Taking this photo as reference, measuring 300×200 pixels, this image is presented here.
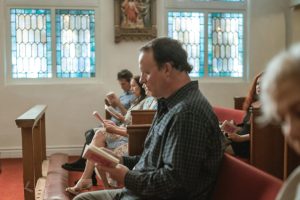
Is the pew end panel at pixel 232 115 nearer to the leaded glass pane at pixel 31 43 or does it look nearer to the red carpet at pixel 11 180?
the red carpet at pixel 11 180

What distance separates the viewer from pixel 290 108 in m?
0.89

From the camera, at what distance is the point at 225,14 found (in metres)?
6.94

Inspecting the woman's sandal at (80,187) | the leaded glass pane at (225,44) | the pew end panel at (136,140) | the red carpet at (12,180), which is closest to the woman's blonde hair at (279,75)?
the pew end panel at (136,140)

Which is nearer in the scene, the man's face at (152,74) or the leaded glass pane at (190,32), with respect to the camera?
the man's face at (152,74)

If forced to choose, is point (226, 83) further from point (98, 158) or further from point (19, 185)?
point (98, 158)

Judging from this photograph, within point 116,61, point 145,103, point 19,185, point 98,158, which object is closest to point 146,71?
point 98,158

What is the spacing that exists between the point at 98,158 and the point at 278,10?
18.6 ft

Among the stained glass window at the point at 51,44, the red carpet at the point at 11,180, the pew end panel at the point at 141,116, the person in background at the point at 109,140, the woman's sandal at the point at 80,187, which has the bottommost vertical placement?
the red carpet at the point at 11,180

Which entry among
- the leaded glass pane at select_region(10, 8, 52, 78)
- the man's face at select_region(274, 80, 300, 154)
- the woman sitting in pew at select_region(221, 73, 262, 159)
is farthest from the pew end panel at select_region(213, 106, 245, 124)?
the man's face at select_region(274, 80, 300, 154)

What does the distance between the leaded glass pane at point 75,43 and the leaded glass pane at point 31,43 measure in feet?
0.54

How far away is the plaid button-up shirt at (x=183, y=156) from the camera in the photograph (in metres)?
1.79

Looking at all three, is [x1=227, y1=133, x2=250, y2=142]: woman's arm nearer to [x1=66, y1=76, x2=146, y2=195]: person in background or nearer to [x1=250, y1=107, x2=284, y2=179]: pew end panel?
[x1=250, y1=107, x2=284, y2=179]: pew end panel

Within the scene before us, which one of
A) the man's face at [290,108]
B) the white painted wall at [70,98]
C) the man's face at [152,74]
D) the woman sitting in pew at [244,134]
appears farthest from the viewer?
the white painted wall at [70,98]

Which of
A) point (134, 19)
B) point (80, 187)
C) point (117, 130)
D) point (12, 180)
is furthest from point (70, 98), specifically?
point (117, 130)
